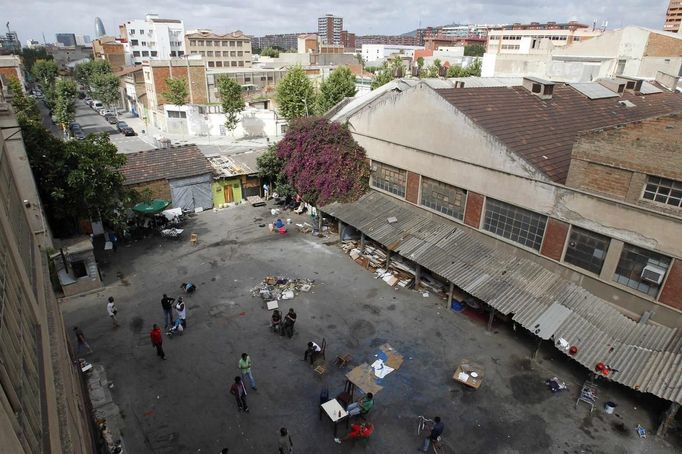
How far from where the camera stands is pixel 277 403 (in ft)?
47.5

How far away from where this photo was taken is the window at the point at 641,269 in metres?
13.9

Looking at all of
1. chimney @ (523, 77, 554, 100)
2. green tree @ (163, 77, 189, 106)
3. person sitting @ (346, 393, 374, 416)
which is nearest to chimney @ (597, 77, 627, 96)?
chimney @ (523, 77, 554, 100)

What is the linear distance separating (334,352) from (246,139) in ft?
138

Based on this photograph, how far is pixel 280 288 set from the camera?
826 inches

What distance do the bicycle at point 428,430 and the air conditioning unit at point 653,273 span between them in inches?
350

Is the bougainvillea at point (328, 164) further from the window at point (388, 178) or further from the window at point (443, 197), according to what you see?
the window at point (443, 197)

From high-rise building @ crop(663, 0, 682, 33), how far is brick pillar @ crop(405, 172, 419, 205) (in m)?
163

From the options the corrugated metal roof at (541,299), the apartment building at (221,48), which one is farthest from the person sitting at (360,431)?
the apartment building at (221,48)

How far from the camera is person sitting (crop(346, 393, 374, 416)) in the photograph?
13297mm

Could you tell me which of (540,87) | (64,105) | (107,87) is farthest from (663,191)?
(107,87)

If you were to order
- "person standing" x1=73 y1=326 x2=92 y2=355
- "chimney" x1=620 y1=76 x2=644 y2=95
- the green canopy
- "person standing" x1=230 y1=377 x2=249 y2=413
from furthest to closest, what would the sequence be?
"chimney" x1=620 y1=76 x2=644 y2=95, the green canopy, "person standing" x1=73 y1=326 x2=92 y2=355, "person standing" x1=230 y1=377 x2=249 y2=413

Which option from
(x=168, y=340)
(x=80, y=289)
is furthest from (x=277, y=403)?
(x=80, y=289)

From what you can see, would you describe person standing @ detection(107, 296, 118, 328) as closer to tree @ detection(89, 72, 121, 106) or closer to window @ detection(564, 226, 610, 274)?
window @ detection(564, 226, 610, 274)

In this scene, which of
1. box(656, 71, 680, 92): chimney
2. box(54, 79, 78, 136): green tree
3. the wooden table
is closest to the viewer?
the wooden table
